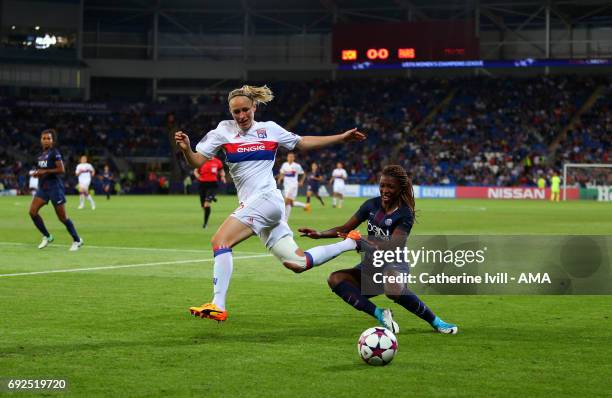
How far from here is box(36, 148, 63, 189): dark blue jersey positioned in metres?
18.8

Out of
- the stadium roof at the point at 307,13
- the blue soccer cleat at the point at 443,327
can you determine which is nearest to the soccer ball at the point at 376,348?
the blue soccer cleat at the point at 443,327

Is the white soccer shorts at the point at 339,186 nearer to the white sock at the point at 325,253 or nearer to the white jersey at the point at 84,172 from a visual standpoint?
the white jersey at the point at 84,172

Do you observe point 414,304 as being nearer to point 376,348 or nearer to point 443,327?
point 443,327

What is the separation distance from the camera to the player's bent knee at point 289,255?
32.4 feet

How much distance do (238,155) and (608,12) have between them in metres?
61.9

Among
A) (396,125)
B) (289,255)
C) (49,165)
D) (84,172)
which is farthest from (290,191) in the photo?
(396,125)

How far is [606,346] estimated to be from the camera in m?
8.73

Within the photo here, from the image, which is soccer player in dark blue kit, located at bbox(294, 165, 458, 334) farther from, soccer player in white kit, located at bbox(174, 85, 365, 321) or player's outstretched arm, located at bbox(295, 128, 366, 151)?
player's outstretched arm, located at bbox(295, 128, 366, 151)

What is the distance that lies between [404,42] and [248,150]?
178ft

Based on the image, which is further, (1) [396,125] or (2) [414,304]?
(1) [396,125]

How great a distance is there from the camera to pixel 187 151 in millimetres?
9898

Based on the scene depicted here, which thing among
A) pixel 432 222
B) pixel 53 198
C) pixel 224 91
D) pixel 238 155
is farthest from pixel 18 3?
pixel 238 155

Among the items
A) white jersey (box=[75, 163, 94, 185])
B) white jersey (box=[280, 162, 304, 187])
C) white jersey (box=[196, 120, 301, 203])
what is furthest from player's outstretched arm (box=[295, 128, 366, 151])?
white jersey (box=[75, 163, 94, 185])

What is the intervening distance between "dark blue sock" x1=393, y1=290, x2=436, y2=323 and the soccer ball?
4.20 ft
